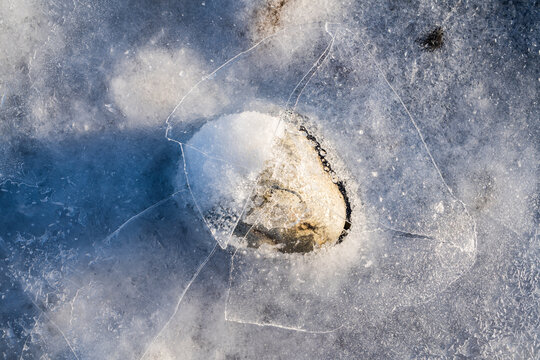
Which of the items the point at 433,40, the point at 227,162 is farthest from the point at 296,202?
the point at 433,40

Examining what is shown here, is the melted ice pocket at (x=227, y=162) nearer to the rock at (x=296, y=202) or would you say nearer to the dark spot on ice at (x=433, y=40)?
the rock at (x=296, y=202)

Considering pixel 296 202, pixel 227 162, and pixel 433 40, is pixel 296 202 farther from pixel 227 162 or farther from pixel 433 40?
pixel 433 40

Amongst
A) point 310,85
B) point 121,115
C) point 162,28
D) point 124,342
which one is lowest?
point 124,342

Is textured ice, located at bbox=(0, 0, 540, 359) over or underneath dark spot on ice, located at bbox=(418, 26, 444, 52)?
underneath

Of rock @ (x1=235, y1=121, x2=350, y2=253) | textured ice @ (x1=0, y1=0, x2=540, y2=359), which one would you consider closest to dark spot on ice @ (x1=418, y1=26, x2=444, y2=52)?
textured ice @ (x1=0, y1=0, x2=540, y2=359)

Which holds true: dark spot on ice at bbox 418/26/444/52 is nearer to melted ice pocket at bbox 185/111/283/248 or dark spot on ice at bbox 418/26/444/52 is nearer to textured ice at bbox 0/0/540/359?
textured ice at bbox 0/0/540/359

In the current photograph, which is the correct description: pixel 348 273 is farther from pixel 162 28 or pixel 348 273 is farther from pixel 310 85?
pixel 162 28

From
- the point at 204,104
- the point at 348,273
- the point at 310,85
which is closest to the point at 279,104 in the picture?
the point at 310,85
